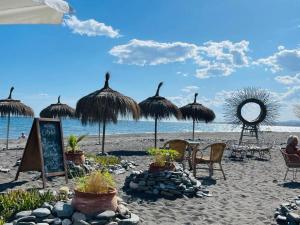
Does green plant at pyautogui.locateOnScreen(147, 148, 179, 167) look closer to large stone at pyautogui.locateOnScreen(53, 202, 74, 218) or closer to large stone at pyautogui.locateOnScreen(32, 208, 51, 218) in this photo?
large stone at pyautogui.locateOnScreen(53, 202, 74, 218)

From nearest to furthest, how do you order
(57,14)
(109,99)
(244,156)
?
(57,14), (109,99), (244,156)

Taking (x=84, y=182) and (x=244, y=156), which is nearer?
(x=84, y=182)

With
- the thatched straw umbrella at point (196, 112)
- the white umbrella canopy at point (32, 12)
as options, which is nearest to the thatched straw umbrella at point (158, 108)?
the thatched straw umbrella at point (196, 112)

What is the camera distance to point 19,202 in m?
5.61

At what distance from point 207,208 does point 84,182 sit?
2.19 metres

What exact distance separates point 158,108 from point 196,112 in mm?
5062

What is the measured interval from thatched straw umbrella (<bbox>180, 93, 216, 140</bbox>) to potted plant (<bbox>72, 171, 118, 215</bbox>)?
14656 mm

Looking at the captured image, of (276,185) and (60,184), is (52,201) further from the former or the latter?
(276,185)

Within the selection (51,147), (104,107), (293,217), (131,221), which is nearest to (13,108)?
(104,107)

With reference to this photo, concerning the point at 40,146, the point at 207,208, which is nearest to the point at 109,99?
the point at 40,146

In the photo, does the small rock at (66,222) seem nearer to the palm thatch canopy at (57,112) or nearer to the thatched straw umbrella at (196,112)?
the thatched straw umbrella at (196,112)

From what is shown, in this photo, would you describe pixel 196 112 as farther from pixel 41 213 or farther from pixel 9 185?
pixel 41 213

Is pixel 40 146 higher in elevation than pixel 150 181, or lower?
higher

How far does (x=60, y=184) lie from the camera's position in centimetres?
788
